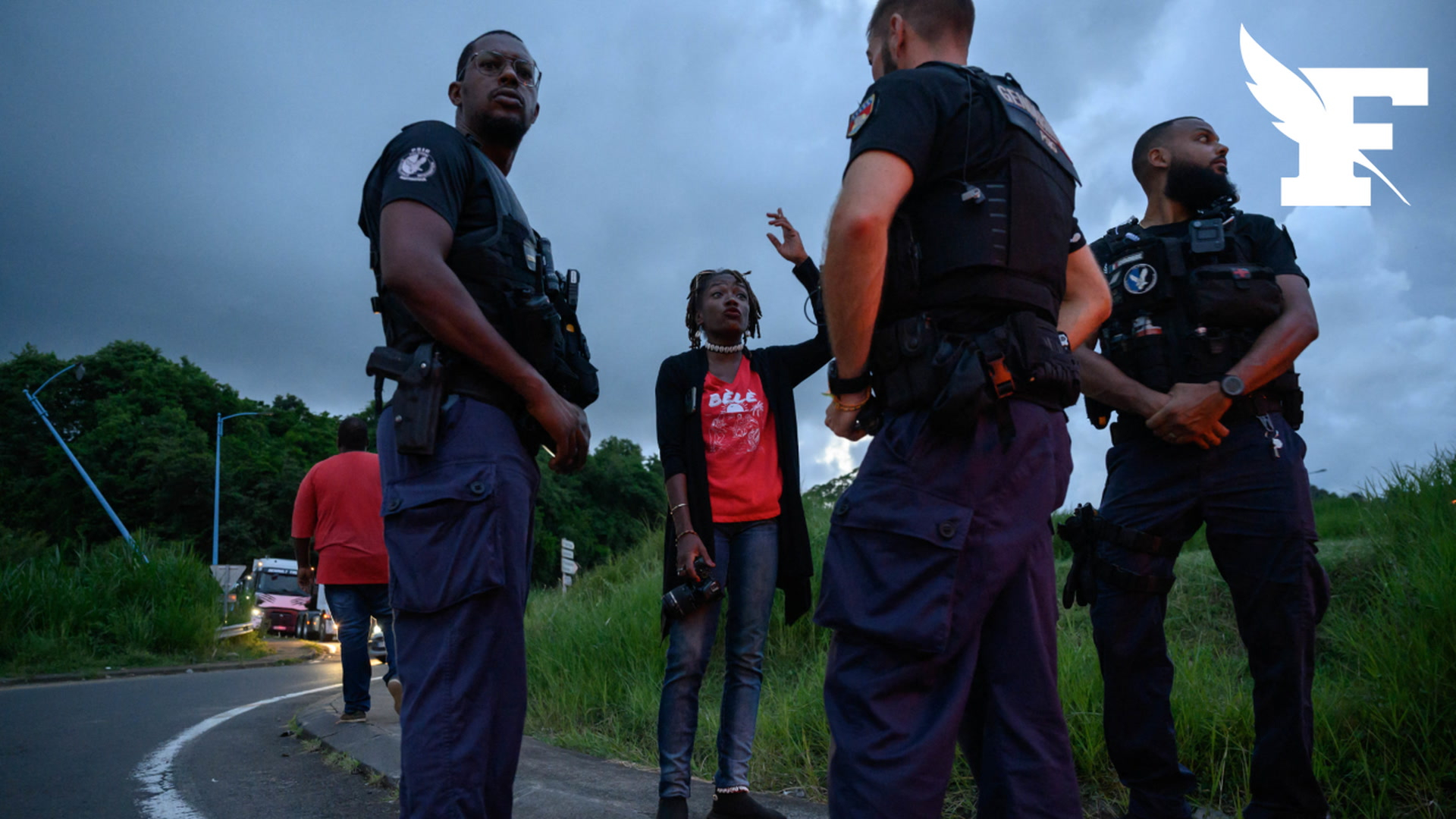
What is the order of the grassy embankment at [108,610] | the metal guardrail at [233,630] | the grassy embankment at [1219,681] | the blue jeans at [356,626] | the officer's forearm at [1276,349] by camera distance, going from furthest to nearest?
the metal guardrail at [233,630], the grassy embankment at [108,610], the blue jeans at [356,626], the grassy embankment at [1219,681], the officer's forearm at [1276,349]

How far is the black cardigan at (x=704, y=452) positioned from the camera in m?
3.40

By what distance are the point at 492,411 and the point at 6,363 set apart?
6165 cm

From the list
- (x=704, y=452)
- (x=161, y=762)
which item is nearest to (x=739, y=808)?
(x=704, y=452)

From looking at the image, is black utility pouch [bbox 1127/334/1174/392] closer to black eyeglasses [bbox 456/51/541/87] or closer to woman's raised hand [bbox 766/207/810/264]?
woman's raised hand [bbox 766/207/810/264]

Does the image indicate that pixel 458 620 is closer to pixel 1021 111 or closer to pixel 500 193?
pixel 500 193

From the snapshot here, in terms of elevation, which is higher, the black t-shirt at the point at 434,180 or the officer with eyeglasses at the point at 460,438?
the black t-shirt at the point at 434,180

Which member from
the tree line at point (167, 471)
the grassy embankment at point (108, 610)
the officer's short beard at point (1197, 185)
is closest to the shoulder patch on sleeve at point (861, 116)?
the officer's short beard at point (1197, 185)

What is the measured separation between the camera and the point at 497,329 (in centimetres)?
213

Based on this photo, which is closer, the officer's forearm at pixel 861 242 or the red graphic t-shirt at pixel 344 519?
the officer's forearm at pixel 861 242

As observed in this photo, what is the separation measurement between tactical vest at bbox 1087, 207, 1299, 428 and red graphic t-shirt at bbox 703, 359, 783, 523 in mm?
1198

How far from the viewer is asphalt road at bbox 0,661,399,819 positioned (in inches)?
154

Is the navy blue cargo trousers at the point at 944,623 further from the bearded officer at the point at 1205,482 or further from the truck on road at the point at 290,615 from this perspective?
the truck on road at the point at 290,615

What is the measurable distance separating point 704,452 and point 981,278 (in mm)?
1875

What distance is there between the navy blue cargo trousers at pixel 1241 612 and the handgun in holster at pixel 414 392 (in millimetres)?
2125
